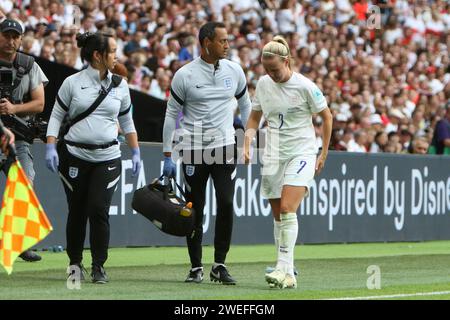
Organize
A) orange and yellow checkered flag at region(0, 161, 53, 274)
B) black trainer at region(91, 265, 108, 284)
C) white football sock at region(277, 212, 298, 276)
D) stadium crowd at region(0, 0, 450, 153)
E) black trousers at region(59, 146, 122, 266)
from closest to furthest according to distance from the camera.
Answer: orange and yellow checkered flag at region(0, 161, 53, 274), white football sock at region(277, 212, 298, 276), black trainer at region(91, 265, 108, 284), black trousers at region(59, 146, 122, 266), stadium crowd at region(0, 0, 450, 153)

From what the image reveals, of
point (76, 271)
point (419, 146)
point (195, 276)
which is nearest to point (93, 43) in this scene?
point (76, 271)

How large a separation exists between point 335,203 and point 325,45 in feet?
26.9

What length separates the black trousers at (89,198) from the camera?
37.3 feet

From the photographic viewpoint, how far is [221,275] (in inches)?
452

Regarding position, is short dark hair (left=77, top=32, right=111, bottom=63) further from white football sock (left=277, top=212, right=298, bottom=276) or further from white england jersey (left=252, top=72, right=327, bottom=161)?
white football sock (left=277, top=212, right=298, bottom=276)

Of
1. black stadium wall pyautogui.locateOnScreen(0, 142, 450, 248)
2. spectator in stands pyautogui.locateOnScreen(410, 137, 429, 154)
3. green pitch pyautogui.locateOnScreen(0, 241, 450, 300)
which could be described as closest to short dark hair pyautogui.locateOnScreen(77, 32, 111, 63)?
green pitch pyautogui.locateOnScreen(0, 241, 450, 300)

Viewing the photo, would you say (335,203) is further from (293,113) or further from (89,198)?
(89,198)

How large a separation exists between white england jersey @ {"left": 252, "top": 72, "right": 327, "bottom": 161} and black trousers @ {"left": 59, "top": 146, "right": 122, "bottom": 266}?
153 cm

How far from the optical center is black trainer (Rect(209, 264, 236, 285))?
11.4m

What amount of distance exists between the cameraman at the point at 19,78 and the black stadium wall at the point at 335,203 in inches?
106

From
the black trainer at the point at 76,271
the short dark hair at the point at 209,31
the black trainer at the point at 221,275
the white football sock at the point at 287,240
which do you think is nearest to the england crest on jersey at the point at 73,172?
the black trainer at the point at 76,271

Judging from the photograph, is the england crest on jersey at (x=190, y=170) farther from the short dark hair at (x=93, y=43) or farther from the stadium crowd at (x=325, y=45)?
the stadium crowd at (x=325, y=45)
